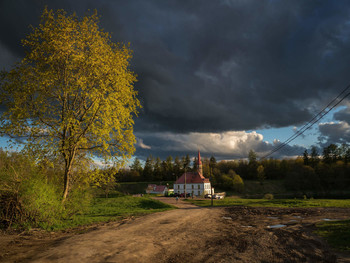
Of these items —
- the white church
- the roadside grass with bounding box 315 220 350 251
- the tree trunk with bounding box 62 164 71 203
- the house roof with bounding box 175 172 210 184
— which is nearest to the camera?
A: the roadside grass with bounding box 315 220 350 251

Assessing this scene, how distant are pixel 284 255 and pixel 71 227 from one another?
1109 cm

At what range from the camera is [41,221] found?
11.8 m

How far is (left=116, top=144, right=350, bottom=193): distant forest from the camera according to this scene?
82.6 metres

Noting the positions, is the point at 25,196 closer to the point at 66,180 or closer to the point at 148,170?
the point at 66,180

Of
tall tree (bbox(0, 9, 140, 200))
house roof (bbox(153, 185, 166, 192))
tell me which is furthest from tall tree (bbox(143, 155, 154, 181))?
tall tree (bbox(0, 9, 140, 200))

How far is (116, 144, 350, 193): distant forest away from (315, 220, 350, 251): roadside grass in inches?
2782

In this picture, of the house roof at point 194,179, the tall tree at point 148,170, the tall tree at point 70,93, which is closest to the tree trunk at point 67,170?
the tall tree at point 70,93

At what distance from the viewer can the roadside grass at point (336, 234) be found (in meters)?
8.34

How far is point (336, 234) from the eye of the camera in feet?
32.4

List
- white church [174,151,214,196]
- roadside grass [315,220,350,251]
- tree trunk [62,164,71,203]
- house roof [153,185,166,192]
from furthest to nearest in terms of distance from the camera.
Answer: house roof [153,185,166,192], white church [174,151,214,196], tree trunk [62,164,71,203], roadside grass [315,220,350,251]

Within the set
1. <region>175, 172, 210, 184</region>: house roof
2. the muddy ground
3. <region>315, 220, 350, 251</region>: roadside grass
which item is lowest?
the muddy ground

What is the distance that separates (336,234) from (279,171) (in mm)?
116262

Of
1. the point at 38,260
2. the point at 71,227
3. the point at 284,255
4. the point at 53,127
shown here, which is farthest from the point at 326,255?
the point at 53,127

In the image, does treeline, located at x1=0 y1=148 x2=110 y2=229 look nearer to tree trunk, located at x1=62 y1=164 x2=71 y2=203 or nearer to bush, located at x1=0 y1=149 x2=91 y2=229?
bush, located at x1=0 y1=149 x2=91 y2=229
